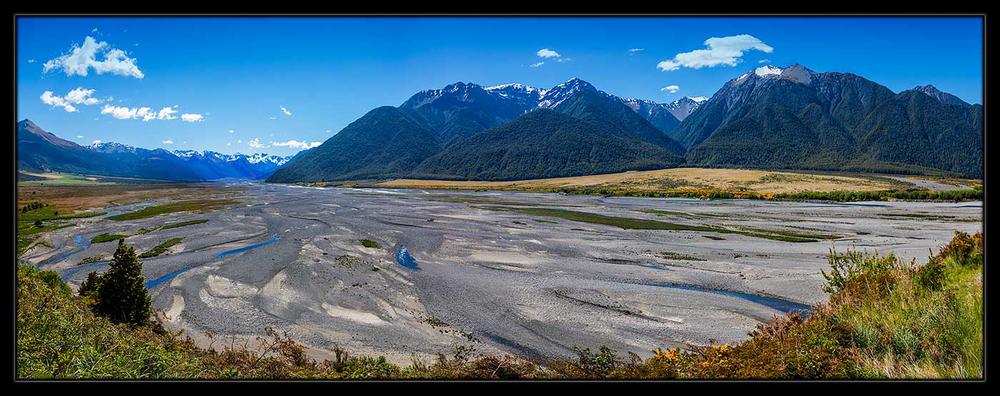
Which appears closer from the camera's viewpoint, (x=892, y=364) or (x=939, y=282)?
(x=892, y=364)

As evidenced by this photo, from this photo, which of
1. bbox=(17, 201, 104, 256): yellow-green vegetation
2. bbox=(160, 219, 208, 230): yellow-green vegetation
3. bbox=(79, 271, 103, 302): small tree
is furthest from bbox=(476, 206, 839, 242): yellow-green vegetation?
bbox=(17, 201, 104, 256): yellow-green vegetation

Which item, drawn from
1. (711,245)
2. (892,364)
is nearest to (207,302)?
(892,364)

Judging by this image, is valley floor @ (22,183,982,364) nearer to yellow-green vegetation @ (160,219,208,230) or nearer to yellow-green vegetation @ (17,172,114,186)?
yellow-green vegetation @ (160,219,208,230)

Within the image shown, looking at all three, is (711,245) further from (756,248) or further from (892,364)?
(892,364)

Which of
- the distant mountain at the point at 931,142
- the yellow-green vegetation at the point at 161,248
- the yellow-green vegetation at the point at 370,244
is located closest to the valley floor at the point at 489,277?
the yellow-green vegetation at the point at 370,244

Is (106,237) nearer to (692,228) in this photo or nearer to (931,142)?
(692,228)
